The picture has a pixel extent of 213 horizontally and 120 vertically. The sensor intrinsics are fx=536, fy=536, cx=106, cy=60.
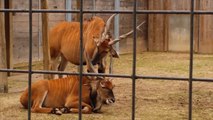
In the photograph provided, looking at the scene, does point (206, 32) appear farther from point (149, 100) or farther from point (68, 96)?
point (68, 96)

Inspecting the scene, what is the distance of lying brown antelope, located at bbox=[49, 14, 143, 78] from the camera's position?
6734 millimetres

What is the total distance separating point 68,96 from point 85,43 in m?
1.33

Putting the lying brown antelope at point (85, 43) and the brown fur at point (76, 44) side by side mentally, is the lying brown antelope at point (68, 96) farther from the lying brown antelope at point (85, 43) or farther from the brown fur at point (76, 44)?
the brown fur at point (76, 44)

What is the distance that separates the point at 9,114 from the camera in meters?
5.98

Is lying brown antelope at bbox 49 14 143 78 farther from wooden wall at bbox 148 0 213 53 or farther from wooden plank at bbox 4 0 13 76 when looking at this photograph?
wooden wall at bbox 148 0 213 53

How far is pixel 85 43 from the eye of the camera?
7.35m

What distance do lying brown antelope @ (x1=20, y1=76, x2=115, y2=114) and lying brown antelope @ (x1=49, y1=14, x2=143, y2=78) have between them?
0.28m

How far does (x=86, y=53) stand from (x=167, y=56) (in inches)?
276

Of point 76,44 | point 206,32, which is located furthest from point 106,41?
point 206,32

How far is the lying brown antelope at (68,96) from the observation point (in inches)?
238

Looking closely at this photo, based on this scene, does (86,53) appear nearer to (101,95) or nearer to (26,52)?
(101,95)

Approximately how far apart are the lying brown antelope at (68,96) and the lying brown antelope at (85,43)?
28cm

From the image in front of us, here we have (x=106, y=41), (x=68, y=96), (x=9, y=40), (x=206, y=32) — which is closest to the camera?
(x=68, y=96)

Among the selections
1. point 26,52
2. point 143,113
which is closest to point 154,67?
point 26,52
